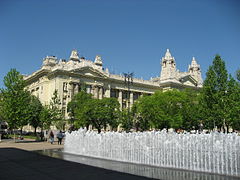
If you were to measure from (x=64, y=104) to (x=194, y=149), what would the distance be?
4888 cm

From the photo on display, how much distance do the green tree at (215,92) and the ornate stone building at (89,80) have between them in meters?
18.6

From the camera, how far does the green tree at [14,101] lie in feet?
114

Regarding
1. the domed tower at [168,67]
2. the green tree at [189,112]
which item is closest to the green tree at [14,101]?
the green tree at [189,112]

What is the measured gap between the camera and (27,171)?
1073 centimetres

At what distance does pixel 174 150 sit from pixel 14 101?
28362 mm

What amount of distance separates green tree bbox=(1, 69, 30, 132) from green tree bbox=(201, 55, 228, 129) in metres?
25.4

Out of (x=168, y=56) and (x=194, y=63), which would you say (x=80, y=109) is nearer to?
(x=168, y=56)

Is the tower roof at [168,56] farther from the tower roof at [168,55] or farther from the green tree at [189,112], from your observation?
the green tree at [189,112]

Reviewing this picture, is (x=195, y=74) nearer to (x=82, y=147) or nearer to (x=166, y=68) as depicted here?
(x=166, y=68)

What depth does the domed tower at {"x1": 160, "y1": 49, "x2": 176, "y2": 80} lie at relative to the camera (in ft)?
242

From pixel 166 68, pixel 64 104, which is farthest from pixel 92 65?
pixel 166 68

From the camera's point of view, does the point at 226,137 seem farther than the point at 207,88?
No

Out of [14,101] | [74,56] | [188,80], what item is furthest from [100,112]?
[188,80]

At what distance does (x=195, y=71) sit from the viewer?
8412cm
